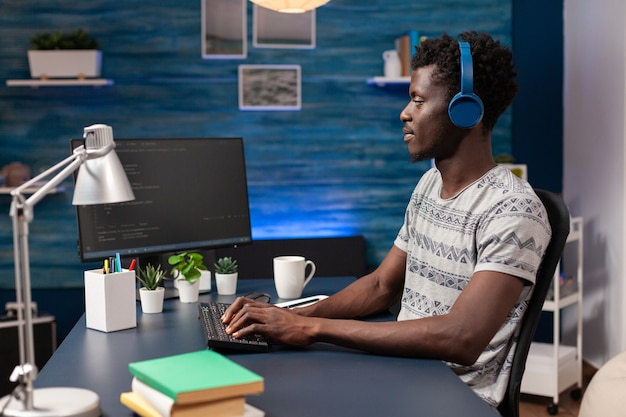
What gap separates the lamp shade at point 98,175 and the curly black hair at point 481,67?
2.83ft

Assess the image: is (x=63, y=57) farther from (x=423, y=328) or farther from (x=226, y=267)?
(x=423, y=328)

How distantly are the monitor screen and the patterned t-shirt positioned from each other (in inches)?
26.1

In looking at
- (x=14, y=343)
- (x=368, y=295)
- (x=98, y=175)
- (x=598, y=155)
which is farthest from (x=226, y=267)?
(x=598, y=155)

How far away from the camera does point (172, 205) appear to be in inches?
88.9

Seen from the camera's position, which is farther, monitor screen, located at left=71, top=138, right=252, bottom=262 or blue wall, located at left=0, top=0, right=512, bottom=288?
blue wall, located at left=0, top=0, right=512, bottom=288

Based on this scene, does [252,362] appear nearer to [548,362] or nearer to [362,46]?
[548,362]

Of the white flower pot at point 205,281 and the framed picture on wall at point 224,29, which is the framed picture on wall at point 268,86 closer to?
the framed picture on wall at point 224,29

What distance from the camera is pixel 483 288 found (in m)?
1.55

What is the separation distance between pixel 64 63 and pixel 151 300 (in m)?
2.19

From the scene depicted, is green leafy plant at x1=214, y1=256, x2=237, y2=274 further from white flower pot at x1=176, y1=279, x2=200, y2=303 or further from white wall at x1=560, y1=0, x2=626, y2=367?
white wall at x1=560, y1=0, x2=626, y2=367

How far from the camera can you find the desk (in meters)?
1.25

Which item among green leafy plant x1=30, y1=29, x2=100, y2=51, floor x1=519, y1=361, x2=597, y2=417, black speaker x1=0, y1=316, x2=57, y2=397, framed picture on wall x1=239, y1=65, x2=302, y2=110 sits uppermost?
green leafy plant x1=30, y1=29, x2=100, y2=51

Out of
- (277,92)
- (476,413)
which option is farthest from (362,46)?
(476,413)

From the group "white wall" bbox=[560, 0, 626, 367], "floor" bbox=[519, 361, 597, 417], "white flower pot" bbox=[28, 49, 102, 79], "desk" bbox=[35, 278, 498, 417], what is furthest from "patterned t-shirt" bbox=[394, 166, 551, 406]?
"white flower pot" bbox=[28, 49, 102, 79]
